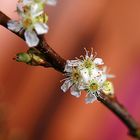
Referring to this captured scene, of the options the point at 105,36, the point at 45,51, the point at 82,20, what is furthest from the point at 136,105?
the point at 45,51

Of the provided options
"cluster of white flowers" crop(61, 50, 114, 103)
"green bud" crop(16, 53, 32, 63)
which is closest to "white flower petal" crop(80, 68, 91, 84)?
"cluster of white flowers" crop(61, 50, 114, 103)

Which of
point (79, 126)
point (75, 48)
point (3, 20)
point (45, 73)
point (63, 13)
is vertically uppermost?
point (63, 13)

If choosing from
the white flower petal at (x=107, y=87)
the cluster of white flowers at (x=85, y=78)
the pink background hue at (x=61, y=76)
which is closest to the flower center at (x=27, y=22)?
the cluster of white flowers at (x=85, y=78)

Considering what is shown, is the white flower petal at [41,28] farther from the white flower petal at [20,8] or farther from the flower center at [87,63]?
the flower center at [87,63]

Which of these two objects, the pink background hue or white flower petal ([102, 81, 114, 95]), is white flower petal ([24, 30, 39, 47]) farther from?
the pink background hue

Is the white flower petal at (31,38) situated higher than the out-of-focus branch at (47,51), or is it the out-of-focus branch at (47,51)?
the out-of-focus branch at (47,51)

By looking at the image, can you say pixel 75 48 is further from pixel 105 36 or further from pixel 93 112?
pixel 93 112

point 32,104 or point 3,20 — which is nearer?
point 3,20

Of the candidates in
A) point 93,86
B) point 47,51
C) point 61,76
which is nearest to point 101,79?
point 93,86
